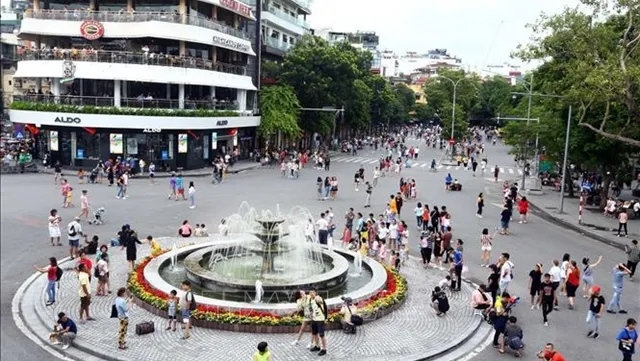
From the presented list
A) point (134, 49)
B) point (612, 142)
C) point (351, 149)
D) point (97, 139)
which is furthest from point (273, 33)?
point (612, 142)

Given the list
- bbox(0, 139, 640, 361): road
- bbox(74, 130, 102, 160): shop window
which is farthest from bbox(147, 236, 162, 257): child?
bbox(74, 130, 102, 160): shop window

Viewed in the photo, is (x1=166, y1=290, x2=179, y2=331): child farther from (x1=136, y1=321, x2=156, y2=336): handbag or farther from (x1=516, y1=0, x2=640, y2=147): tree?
(x1=516, y1=0, x2=640, y2=147): tree

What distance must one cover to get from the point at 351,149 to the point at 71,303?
5652 cm

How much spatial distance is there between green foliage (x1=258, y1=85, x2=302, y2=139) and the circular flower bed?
38.1 metres

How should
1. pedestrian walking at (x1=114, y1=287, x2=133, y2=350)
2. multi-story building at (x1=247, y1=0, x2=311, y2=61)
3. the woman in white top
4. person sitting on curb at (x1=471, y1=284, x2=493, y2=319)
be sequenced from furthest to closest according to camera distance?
multi-story building at (x1=247, y1=0, x2=311, y2=61)
the woman in white top
person sitting on curb at (x1=471, y1=284, x2=493, y2=319)
pedestrian walking at (x1=114, y1=287, x2=133, y2=350)

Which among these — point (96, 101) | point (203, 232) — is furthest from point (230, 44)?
point (203, 232)

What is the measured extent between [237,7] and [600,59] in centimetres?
3290

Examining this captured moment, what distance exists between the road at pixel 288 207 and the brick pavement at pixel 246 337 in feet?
2.85

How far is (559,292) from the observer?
59.7 ft

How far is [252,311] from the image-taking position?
14.5 metres

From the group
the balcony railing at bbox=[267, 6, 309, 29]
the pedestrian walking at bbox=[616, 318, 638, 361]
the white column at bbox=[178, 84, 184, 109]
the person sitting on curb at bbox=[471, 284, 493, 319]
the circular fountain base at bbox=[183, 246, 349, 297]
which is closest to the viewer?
the pedestrian walking at bbox=[616, 318, 638, 361]

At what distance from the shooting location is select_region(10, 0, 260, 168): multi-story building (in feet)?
141

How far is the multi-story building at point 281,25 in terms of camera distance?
6328 cm

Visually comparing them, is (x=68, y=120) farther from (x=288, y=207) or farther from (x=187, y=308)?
(x=187, y=308)
